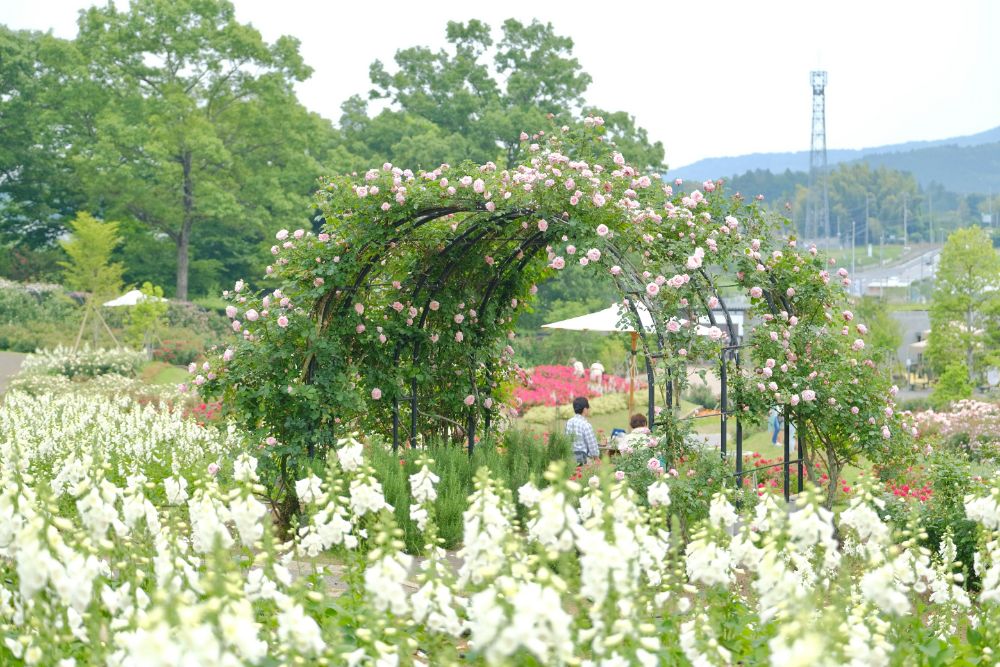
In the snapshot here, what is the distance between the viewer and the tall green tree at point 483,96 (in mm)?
32125

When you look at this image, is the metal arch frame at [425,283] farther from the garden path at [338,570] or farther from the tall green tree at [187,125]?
the tall green tree at [187,125]

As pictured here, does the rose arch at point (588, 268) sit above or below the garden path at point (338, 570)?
above

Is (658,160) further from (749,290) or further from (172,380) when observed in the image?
(749,290)

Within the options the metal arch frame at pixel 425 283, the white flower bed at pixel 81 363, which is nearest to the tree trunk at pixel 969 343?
the white flower bed at pixel 81 363

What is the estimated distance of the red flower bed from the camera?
17.5 m

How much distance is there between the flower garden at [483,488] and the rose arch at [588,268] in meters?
0.02

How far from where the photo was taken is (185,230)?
31797 mm

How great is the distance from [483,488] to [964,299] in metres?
23.9

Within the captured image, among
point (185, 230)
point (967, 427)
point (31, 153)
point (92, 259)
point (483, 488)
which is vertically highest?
point (31, 153)

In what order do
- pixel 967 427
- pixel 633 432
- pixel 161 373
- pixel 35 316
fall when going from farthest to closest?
pixel 35 316
pixel 161 373
pixel 967 427
pixel 633 432

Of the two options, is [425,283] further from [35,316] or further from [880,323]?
[880,323]

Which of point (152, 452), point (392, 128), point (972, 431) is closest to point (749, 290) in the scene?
point (152, 452)

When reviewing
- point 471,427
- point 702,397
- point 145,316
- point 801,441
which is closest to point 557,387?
point 702,397

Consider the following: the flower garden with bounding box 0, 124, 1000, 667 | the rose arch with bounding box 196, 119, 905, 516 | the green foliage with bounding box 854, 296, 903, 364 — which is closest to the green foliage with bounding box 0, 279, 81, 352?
the flower garden with bounding box 0, 124, 1000, 667
